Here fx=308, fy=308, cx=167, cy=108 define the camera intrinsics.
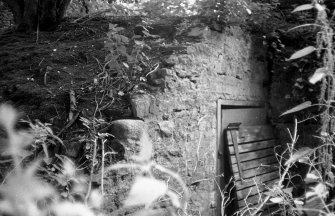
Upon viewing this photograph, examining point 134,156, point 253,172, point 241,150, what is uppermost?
point 134,156

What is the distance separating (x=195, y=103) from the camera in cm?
311

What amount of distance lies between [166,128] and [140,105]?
1.11ft

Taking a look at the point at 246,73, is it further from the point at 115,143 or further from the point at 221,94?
the point at 115,143

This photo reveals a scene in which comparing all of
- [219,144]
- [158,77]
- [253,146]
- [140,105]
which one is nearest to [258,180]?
[253,146]

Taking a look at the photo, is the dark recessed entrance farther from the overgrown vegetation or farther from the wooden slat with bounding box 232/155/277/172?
the overgrown vegetation

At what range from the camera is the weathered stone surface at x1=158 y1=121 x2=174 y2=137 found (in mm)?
2732

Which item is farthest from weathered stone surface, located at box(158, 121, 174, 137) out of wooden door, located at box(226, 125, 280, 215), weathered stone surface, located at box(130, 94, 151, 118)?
wooden door, located at box(226, 125, 280, 215)

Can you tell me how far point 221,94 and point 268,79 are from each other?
135 cm

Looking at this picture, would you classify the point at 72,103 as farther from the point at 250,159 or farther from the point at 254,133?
the point at 254,133

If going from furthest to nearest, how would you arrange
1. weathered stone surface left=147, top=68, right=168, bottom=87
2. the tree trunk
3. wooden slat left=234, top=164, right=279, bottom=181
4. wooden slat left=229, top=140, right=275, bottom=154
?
the tree trunk < wooden slat left=229, top=140, right=275, bottom=154 < wooden slat left=234, top=164, right=279, bottom=181 < weathered stone surface left=147, top=68, right=168, bottom=87

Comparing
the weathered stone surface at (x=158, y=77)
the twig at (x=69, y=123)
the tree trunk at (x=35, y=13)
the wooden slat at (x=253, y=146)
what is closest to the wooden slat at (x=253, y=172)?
the wooden slat at (x=253, y=146)

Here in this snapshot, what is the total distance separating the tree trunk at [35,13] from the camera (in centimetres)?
436

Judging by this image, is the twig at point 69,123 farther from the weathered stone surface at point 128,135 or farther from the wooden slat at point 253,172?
the wooden slat at point 253,172

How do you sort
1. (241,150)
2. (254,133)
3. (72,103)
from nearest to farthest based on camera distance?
(72,103)
(241,150)
(254,133)
